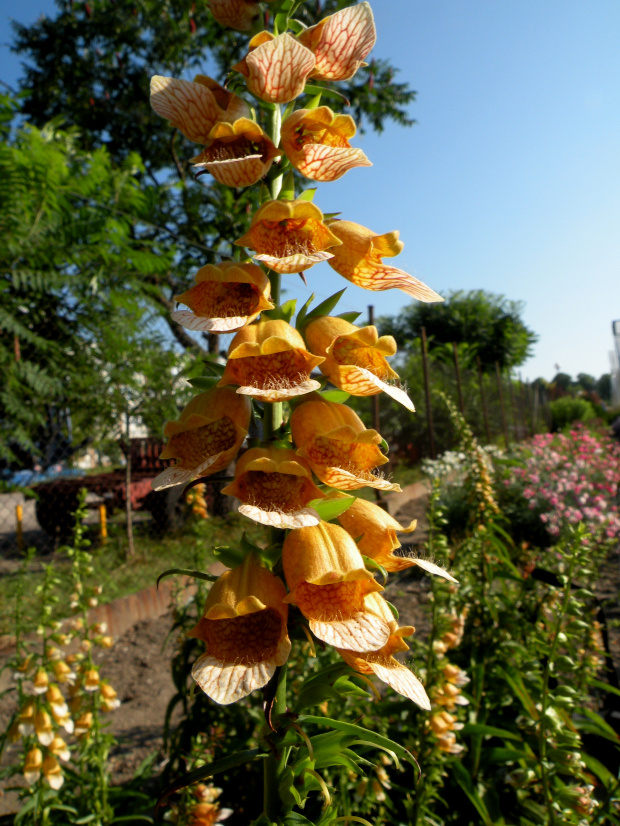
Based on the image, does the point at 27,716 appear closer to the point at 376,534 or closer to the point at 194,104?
the point at 376,534

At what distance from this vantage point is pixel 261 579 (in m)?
0.84

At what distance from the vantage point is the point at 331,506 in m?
0.89

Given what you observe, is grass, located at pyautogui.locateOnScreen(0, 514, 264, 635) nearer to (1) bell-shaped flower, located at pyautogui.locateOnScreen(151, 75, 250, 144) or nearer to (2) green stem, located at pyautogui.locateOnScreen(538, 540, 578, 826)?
(2) green stem, located at pyautogui.locateOnScreen(538, 540, 578, 826)

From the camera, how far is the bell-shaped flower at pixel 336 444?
84 cm

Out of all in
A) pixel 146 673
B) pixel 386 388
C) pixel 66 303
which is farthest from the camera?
pixel 66 303

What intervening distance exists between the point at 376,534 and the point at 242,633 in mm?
283

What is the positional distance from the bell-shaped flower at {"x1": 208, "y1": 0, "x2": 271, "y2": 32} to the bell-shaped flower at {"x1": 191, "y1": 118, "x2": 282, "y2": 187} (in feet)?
0.99

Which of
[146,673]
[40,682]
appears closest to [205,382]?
[40,682]

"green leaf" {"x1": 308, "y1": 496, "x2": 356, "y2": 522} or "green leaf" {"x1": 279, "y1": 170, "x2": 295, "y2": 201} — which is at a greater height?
"green leaf" {"x1": 279, "y1": 170, "x2": 295, "y2": 201}

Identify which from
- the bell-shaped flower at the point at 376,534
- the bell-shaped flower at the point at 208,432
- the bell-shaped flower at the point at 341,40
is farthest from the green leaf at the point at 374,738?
the bell-shaped flower at the point at 341,40

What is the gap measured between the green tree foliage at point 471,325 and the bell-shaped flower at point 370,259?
20.3 metres

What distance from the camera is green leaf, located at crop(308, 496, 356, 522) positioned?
884 mm

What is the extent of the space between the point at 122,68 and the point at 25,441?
33.1 ft

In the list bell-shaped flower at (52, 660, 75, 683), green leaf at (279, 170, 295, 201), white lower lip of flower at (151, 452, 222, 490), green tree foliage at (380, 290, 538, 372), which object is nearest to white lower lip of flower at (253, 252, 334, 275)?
green leaf at (279, 170, 295, 201)
